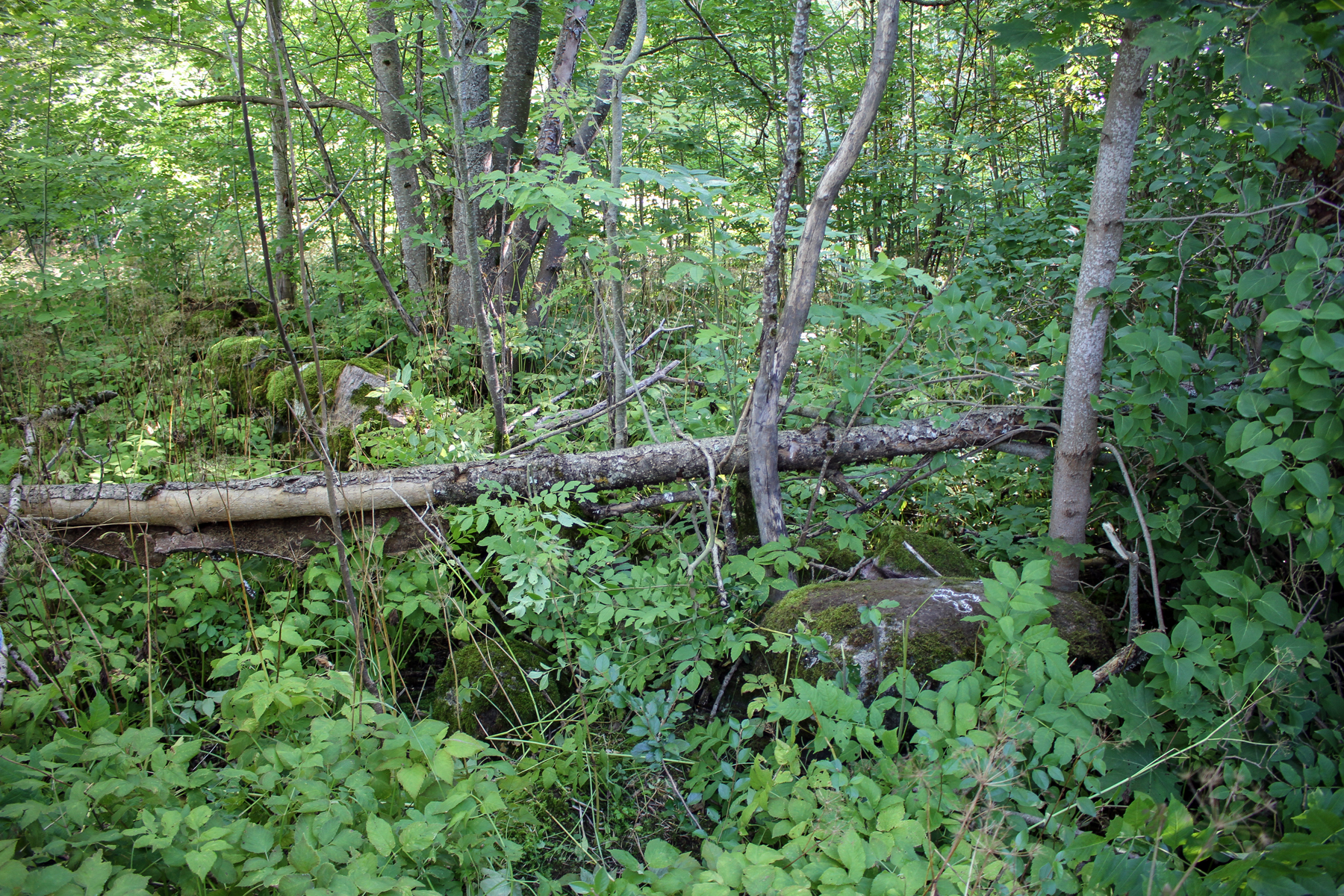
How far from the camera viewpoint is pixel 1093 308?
2338 mm

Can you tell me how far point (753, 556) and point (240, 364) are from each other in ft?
15.0

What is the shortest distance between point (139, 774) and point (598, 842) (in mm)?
1157

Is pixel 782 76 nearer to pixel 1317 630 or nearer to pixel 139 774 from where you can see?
pixel 1317 630

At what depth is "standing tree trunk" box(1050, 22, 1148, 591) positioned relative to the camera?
7.14 ft

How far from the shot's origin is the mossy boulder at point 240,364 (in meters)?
5.06

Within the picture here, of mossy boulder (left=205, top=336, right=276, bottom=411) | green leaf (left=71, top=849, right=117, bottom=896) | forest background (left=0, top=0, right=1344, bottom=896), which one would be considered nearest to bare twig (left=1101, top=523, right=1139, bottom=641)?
forest background (left=0, top=0, right=1344, bottom=896)

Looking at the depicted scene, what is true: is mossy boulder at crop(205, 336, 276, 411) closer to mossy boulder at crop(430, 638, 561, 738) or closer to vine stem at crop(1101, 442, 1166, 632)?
mossy boulder at crop(430, 638, 561, 738)

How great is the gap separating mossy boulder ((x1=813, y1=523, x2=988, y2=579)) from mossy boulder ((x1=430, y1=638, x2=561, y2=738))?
1.34m

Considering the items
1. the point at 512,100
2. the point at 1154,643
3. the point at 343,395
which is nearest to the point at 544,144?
the point at 512,100

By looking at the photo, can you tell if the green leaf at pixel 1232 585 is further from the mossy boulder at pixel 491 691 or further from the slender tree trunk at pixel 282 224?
the slender tree trunk at pixel 282 224

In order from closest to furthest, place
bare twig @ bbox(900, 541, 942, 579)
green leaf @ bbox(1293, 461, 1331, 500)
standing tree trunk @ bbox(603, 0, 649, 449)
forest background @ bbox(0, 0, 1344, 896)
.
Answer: forest background @ bbox(0, 0, 1344, 896) < green leaf @ bbox(1293, 461, 1331, 500) < bare twig @ bbox(900, 541, 942, 579) < standing tree trunk @ bbox(603, 0, 649, 449)

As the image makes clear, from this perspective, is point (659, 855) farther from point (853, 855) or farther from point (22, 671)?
point (22, 671)

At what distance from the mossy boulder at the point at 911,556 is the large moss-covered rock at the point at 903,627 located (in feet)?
1.12

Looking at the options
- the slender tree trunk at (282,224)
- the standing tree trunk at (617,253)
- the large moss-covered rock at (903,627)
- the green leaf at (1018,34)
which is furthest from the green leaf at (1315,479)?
the slender tree trunk at (282,224)
